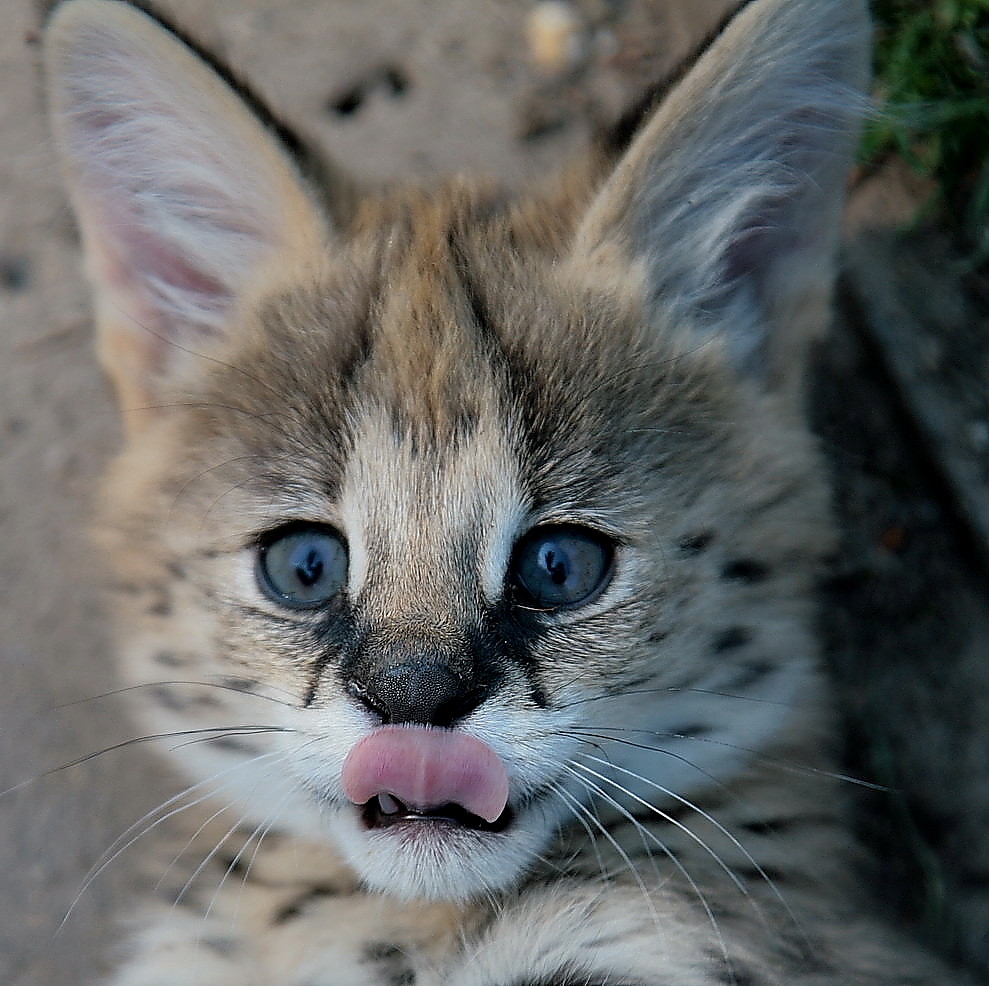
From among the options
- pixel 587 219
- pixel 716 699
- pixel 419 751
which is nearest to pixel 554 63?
pixel 587 219

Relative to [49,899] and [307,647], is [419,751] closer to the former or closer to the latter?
[307,647]

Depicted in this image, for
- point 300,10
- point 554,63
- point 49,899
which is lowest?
point 49,899

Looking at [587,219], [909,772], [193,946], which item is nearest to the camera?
[587,219]

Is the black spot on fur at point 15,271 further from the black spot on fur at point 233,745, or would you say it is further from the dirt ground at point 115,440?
the black spot on fur at point 233,745

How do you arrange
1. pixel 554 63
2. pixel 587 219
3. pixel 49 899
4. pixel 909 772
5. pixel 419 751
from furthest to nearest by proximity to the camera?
pixel 554 63, pixel 909 772, pixel 49 899, pixel 587 219, pixel 419 751

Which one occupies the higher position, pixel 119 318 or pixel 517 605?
pixel 119 318

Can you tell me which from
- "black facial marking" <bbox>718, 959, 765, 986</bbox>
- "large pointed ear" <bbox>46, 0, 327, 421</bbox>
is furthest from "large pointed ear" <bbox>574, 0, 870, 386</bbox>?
"black facial marking" <bbox>718, 959, 765, 986</bbox>
